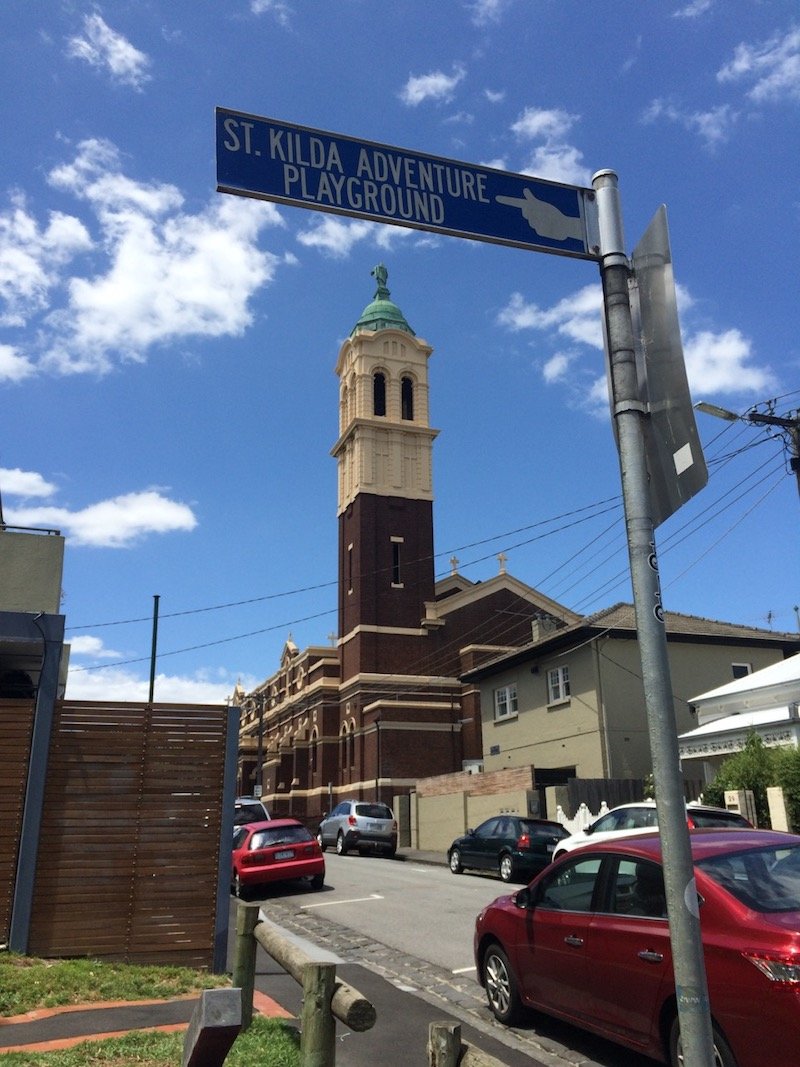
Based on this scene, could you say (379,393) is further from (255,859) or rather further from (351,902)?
(351,902)

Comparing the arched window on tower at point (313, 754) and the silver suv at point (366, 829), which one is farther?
the arched window on tower at point (313, 754)

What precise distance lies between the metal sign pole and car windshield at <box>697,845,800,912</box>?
284 centimetres

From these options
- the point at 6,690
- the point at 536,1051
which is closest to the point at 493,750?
the point at 6,690

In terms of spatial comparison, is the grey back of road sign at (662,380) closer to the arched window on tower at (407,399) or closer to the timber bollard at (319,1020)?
the timber bollard at (319,1020)

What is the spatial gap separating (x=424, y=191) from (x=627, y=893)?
4.70 meters

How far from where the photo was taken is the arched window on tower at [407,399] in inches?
2099

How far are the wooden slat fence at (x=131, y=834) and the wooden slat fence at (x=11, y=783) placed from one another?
240mm

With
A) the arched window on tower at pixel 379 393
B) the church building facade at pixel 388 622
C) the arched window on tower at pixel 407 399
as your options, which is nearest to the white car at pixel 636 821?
the church building facade at pixel 388 622

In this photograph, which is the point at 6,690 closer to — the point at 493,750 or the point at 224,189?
the point at 224,189

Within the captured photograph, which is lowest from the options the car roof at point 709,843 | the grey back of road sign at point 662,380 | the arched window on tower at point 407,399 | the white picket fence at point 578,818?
the car roof at point 709,843

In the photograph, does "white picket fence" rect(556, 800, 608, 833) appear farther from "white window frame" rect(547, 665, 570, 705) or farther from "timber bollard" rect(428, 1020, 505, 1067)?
"timber bollard" rect(428, 1020, 505, 1067)

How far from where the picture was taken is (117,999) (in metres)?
7.37

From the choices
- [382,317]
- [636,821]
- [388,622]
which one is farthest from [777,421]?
[382,317]

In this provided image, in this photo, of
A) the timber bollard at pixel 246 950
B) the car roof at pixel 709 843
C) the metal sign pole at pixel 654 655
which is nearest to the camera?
the metal sign pole at pixel 654 655
